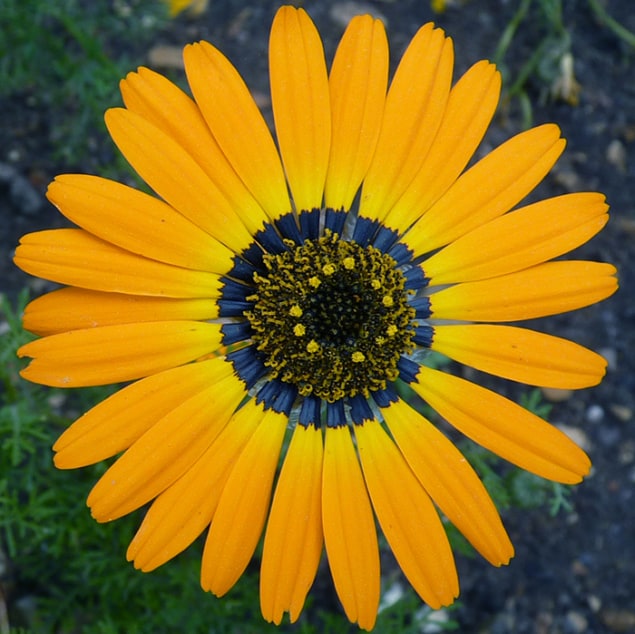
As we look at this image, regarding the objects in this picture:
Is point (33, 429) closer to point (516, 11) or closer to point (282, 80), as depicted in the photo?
point (282, 80)

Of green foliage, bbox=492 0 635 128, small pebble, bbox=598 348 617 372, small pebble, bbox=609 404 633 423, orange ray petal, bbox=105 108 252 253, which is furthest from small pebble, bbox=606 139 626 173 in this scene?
orange ray petal, bbox=105 108 252 253

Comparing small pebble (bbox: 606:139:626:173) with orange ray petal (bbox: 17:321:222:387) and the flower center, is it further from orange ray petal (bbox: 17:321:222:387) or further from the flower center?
orange ray petal (bbox: 17:321:222:387)

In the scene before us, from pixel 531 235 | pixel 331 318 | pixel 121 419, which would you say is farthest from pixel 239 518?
Answer: pixel 531 235

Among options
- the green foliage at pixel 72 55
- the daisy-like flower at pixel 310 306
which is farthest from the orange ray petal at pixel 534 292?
the green foliage at pixel 72 55

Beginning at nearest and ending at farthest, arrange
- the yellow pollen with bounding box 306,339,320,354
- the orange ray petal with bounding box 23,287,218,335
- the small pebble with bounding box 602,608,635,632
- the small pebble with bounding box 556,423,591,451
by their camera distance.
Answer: the orange ray petal with bounding box 23,287,218,335
the yellow pollen with bounding box 306,339,320,354
the small pebble with bounding box 602,608,635,632
the small pebble with bounding box 556,423,591,451

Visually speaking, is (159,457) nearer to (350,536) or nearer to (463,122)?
(350,536)

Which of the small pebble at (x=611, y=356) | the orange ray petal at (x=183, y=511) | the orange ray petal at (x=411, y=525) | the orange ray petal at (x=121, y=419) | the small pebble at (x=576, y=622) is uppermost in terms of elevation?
the orange ray petal at (x=121, y=419)

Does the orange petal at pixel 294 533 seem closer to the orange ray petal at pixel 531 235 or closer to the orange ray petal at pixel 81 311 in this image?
the orange ray petal at pixel 81 311
